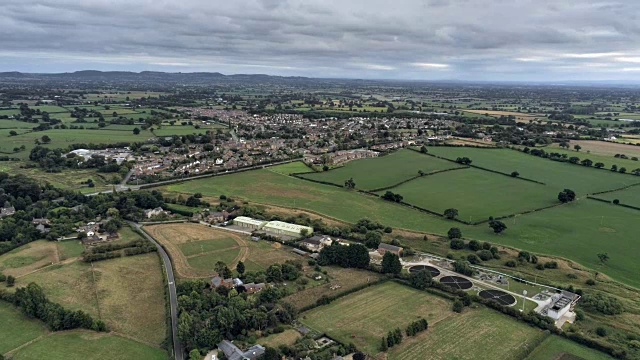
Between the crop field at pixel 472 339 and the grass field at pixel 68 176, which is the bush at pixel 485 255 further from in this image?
the grass field at pixel 68 176

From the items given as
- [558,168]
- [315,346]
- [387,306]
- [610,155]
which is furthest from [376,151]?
[315,346]

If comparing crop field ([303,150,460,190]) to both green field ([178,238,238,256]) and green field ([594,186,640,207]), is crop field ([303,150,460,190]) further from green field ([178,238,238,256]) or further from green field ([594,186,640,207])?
green field ([178,238,238,256])

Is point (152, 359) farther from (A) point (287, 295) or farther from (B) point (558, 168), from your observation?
(B) point (558, 168)

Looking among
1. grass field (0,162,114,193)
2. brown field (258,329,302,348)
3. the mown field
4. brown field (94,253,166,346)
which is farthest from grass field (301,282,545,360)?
grass field (0,162,114,193)

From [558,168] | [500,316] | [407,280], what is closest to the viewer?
[500,316]

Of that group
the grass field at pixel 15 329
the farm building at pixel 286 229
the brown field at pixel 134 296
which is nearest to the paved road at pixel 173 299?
the brown field at pixel 134 296
